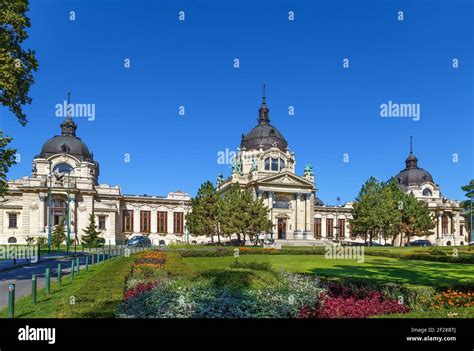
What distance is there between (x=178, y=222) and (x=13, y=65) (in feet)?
239

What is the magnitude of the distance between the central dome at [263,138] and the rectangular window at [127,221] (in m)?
27.8

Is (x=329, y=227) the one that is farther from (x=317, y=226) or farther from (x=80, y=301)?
(x=80, y=301)

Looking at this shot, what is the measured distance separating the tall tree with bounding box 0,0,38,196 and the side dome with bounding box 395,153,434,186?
10142cm

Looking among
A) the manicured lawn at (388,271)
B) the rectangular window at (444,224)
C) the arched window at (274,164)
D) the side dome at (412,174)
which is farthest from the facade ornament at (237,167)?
the rectangular window at (444,224)

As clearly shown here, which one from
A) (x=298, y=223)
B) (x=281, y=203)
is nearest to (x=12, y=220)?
(x=281, y=203)

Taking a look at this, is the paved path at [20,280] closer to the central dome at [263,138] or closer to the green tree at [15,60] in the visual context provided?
the green tree at [15,60]

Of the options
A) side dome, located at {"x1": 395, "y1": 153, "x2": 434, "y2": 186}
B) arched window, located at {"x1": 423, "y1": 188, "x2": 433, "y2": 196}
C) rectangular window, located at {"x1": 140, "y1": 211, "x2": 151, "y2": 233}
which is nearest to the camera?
rectangular window, located at {"x1": 140, "y1": 211, "x2": 151, "y2": 233}

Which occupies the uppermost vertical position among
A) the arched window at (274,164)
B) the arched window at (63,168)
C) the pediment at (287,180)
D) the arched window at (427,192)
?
the arched window at (274,164)

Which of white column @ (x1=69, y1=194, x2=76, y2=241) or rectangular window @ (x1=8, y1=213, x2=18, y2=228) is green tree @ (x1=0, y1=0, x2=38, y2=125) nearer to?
white column @ (x1=69, y1=194, x2=76, y2=241)

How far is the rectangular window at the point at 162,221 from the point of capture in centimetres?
8924

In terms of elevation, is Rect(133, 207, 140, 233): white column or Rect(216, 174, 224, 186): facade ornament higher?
Rect(216, 174, 224, 186): facade ornament

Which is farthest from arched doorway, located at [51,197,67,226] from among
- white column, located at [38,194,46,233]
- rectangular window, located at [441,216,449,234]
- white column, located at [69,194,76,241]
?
rectangular window, located at [441,216,449,234]

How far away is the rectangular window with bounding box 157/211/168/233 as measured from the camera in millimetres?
89244
